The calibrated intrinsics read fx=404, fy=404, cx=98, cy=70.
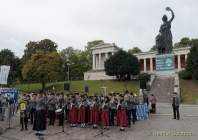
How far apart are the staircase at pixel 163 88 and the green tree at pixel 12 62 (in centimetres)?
3860

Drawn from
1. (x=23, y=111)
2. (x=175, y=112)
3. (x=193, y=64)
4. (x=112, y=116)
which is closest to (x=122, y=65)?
(x=193, y=64)

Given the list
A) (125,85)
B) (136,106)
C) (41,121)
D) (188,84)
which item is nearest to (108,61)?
(125,85)

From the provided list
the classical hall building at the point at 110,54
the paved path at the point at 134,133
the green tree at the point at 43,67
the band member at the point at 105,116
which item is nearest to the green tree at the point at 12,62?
the classical hall building at the point at 110,54

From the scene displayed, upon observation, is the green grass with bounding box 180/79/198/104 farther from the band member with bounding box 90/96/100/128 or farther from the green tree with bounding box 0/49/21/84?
the green tree with bounding box 0/49/21/84

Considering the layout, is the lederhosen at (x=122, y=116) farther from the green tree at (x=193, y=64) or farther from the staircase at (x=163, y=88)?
the green tree at (x=193, y=64)

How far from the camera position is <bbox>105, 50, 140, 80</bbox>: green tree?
243 feet

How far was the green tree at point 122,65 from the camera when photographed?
74062 millimetres

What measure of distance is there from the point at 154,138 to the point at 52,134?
521 cm

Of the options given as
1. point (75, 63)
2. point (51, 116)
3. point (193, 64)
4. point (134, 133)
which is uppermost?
point (75, 63)

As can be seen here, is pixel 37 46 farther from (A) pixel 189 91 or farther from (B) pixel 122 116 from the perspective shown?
(B) pixel 122 116

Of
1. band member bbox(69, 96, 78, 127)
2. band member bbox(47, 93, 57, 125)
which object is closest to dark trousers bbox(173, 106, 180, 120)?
→ band member bbox(69, 96, 78, 127)

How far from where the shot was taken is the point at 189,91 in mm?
58531

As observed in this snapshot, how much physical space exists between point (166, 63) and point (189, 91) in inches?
285

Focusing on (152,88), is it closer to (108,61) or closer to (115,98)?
(108,61)
